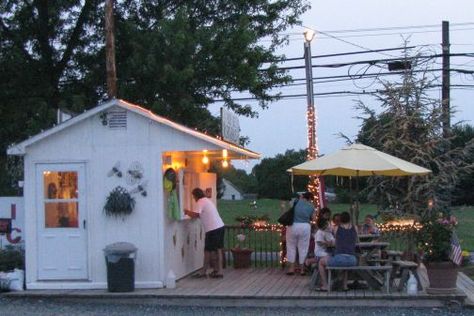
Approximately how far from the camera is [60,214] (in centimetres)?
1284

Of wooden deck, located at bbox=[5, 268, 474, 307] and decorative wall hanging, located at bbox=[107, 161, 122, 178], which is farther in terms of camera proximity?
decorative wall hanging, located at bbox=[107, 161, 122, 178]

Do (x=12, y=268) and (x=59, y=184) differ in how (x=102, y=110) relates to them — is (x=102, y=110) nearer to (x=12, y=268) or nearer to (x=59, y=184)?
(x=59, y=184)

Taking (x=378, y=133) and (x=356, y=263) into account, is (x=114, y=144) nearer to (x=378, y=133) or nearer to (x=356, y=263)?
(x=356, y=263)

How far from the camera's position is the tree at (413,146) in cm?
1908

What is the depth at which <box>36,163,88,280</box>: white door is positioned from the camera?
1273 centimetres

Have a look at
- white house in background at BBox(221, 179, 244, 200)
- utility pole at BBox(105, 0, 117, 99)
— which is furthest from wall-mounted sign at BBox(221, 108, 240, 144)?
white house in background at BBox(221, 179, 244, 200)

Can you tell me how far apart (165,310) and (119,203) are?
2.05m

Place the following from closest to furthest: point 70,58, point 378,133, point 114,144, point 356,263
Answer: point 356,263 → point 114,144 → point 378,133 → point 70,58

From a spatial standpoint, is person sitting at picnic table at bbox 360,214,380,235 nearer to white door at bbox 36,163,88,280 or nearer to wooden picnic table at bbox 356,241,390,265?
wooden picnic table at bbox 356,241,390,265

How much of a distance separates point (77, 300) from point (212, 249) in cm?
267

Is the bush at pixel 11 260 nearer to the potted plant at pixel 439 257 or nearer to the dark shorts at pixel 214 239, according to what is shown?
the dark shorts at pixel 214 239

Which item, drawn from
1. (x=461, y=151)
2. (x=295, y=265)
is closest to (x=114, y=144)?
(x=295, y=265)

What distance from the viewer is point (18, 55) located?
20.1m

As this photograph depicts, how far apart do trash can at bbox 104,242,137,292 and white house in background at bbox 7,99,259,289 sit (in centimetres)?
43
